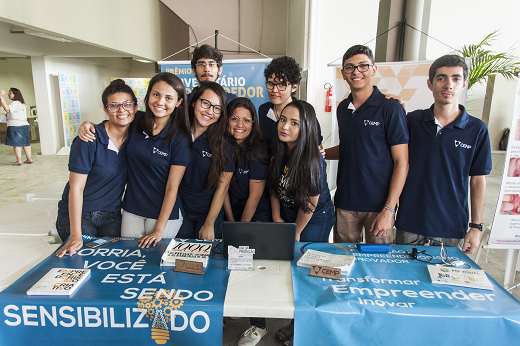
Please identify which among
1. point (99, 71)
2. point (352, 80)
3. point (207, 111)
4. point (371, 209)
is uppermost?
point (99, 71)

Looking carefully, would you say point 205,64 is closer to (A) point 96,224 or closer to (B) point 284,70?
(B) point 284,70

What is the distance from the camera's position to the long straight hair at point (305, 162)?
5.35ft

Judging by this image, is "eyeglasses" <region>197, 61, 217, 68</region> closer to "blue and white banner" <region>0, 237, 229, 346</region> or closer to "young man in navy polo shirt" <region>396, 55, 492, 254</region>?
"young man in navy polo shirt" <region>396, 55, 492, 254</region>

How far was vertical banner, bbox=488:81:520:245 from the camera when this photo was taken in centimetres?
189

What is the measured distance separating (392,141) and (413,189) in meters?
0.29

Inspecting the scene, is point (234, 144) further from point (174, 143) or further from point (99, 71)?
point (99, 71)

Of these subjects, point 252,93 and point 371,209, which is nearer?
point 371,209

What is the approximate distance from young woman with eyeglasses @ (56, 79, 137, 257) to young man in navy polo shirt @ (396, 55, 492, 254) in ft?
5.13

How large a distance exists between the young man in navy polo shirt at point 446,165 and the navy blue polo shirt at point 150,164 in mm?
1252

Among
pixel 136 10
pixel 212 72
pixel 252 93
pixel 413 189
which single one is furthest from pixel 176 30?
pixel 413 189

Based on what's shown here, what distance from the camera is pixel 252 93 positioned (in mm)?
3832

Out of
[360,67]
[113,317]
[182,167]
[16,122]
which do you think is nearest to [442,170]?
[360,67]

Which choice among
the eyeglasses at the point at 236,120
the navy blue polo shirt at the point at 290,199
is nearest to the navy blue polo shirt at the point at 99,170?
the eyeglasses at the point at 236,120

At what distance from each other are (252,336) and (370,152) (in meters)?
1.23
